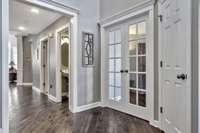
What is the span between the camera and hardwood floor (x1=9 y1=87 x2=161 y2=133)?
242 centimetres

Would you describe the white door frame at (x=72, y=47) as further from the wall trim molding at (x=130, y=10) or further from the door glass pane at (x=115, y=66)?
the door glass pane at (x=115, y=66)

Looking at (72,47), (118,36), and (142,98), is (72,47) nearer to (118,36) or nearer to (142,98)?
(118,36)

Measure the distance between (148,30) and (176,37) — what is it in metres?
0.97

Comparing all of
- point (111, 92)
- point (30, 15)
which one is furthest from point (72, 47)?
point (30, 15)

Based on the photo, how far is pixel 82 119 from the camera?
291cm

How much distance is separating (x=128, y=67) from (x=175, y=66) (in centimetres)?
138

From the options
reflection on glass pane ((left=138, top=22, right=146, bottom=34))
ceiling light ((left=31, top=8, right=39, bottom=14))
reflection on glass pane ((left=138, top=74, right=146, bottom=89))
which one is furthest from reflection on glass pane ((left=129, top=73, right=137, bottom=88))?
ceiling light ((left=31, top=8, right=39, bottom=14))

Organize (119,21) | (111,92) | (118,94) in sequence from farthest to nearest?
(111,92) < (118,94) < (119,21)

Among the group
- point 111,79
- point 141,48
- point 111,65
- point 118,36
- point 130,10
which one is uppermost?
point 130,10

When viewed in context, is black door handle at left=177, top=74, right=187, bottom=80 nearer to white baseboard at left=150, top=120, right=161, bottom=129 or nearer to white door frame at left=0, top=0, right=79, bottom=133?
white baseboard at left=150, top=120, right=161, bottom=129

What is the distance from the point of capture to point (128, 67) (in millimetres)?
3270

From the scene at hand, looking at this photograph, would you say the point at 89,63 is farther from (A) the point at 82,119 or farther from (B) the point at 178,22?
(B) the point at 178,22

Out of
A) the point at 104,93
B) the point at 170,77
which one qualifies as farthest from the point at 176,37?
the point at 104,93

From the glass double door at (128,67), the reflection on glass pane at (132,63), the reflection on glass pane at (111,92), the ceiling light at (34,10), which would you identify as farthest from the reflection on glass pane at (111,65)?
the ceiling light at (34,10)
